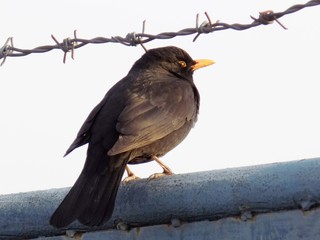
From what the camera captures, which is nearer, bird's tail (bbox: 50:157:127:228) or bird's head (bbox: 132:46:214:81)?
bird's tail (bbox: 50:157:127:228)

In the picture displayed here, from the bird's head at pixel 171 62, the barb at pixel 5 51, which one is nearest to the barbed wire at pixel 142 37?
the barb at pixel 5 51

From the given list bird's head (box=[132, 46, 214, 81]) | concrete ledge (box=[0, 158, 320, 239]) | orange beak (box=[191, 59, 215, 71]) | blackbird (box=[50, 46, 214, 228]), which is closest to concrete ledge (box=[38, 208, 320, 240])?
concrete ledge (box=[0, 158, 320, 239])

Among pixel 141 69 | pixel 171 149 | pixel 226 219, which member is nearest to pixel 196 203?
pixel 226 219

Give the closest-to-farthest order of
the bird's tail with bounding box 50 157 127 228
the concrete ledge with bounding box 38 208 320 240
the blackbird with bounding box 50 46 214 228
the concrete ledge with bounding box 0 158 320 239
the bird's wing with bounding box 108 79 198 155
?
the concrete ledge with bounding box 38 208 320 240 < the concrete ledge with bounding box 0 158 320 239 < the bird's tail with bounding box 50 157 127 228 < the blackbird with bounding box 50 46 214 228 < the bird's wing with bounding box 108 79 198 155

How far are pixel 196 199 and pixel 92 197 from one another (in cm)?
108

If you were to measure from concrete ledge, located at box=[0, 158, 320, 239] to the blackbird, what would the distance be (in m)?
0.12

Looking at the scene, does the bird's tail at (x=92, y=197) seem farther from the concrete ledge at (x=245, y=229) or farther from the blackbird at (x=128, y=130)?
the concrete ledge at (x=245, y=229)

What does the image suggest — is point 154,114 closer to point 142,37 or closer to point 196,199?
point 142,37

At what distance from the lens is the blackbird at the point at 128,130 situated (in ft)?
14.4

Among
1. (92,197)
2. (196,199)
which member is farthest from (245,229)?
(92,197)

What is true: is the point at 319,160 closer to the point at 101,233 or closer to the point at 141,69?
the point at 101,233

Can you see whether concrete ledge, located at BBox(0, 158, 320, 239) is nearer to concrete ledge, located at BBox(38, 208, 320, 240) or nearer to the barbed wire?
concrete ledge, located at BBox(38, 208, 320, 240)

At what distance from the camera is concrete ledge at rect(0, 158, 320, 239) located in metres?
3.50

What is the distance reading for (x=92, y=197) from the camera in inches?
184
